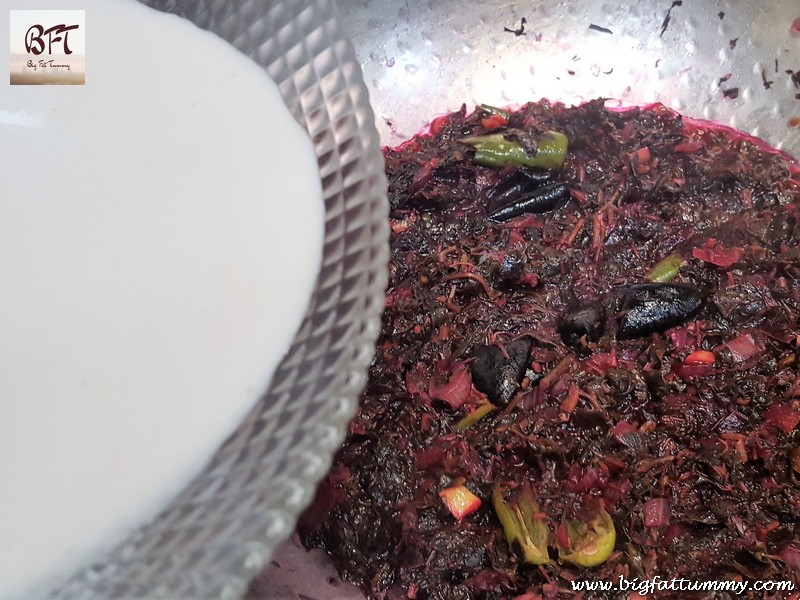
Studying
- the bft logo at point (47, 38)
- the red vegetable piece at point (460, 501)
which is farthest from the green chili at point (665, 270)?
the bft logo at point (47, 38)

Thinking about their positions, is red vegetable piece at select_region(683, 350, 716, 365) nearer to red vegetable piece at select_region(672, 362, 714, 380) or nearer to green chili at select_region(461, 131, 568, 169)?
red vegetable piece at select_region(672, 362, 714, 380)

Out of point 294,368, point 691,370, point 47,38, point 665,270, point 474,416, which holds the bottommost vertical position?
point 474,416

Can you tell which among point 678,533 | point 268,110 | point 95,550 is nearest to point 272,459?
point 95,550

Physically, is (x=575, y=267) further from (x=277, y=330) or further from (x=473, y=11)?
(x=473, y=11)

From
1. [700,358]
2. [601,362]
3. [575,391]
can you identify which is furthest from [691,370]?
[575,391]

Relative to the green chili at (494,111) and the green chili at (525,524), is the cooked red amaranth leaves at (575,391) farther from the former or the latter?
the green chili at (494,111)

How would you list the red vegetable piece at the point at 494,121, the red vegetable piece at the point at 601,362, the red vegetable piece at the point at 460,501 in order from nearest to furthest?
the red vegetable piece at the point at 460,501, the red vegetable piece at the point at 601,362, the red vegetable piece at the point at 494,121

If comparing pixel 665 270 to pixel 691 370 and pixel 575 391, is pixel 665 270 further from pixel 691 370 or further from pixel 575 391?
pixel 575 391
